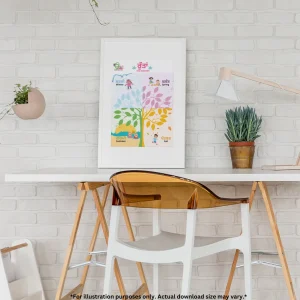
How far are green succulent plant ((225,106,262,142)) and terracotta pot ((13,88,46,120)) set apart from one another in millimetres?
998

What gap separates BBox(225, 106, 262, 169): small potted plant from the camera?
276 centimetres

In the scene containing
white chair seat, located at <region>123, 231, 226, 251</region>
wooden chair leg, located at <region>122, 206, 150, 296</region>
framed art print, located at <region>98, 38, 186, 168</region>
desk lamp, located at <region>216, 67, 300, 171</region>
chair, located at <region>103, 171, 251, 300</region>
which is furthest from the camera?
framed art print, located at <region>98, 38, 186, 168</region>

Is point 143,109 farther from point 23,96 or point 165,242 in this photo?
point 165,242

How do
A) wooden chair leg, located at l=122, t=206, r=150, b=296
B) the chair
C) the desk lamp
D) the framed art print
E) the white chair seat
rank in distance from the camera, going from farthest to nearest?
the framed art print → wooden chair leg, located at l=122, t=206, r=150, b=296 → the desk lamp → the white chair seat → the chair

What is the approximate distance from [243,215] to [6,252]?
1229 millimetres

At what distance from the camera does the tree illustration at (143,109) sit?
289cm

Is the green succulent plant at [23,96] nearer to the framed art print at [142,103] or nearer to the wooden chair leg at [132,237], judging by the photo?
the framed art print at [142,103]

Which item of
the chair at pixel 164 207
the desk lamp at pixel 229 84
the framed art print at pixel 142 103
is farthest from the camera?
the framed art print at pixel 142 103

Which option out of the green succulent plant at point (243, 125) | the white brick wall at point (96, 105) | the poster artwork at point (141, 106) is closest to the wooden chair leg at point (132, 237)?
the white brick wall at point (96, 105)

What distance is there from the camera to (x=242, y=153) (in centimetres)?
276

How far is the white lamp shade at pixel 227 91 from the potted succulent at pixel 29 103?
0.92m

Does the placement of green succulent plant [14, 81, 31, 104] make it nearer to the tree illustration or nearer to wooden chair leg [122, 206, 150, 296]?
the tree illustration

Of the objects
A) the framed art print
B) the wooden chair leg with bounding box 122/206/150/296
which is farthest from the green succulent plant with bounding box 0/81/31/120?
the wooden chair leg with bounding box 122/206/150/296

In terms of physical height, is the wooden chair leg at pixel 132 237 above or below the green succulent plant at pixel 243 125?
below
